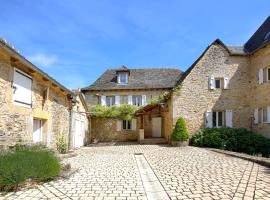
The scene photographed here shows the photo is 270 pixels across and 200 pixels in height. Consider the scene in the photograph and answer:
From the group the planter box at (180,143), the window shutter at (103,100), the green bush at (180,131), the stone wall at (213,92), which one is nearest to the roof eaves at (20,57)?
the green bush at (180,131)

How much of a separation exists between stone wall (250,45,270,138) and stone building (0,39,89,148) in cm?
1201

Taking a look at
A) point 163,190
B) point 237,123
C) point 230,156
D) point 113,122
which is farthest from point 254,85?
point 163,190

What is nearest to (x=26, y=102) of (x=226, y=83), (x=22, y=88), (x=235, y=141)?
(x=22, y=88)

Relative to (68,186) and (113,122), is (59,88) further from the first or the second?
(113,122)

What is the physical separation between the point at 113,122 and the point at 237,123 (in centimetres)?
1109

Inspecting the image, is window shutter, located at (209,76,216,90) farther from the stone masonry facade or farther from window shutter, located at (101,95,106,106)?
window shutter, located at (101,95,106,106)

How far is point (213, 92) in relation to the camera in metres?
18.4

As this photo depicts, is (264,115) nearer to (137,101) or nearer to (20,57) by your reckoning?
(137,101)

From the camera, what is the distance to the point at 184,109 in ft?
59.8

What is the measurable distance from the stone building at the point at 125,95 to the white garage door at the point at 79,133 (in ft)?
14.8

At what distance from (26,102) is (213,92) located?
12959 millimetres

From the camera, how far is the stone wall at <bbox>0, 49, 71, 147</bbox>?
7.73 meters

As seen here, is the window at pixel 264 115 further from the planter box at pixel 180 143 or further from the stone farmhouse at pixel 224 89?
the planter box at pixel 180 143

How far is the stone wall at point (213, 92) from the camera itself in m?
18.2
